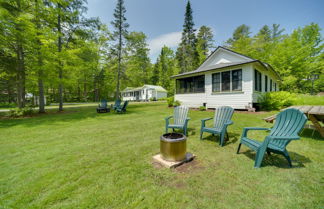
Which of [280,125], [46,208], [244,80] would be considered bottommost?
[46,208]

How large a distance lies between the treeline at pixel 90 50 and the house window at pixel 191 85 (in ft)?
24.4

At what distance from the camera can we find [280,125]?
2.79 metres

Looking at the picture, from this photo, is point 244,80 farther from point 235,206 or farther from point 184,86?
point 235,206

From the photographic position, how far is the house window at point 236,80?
9.12 m

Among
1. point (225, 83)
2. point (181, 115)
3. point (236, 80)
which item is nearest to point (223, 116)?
point (181, 115)

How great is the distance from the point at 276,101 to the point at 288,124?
8.75 meters

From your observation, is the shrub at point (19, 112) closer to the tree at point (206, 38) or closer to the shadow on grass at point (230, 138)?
the shadow on grass at point (230, 138)

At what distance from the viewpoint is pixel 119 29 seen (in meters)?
15.4

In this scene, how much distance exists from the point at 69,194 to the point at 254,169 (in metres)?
3.14

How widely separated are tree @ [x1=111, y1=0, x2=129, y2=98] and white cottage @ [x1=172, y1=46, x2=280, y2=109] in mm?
8051

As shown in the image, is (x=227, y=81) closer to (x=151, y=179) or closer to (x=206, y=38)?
(x=151, y=179)

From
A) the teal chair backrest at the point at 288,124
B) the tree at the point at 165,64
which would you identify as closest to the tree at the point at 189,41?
the tree at the point at 165,64

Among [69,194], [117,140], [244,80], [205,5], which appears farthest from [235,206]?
[205,5]

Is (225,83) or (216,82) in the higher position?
(216,82)
